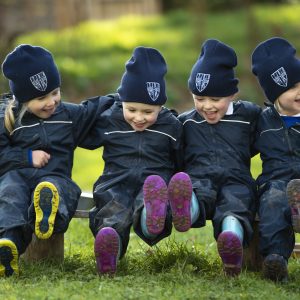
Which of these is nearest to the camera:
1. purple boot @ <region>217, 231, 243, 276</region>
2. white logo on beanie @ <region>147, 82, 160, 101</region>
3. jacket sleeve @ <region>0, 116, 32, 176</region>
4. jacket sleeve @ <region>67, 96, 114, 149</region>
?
purple boot @ <region>217, 231, 243, 276</region>

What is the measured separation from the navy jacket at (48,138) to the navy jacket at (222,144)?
76 cm

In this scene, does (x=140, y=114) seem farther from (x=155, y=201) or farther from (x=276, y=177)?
(x=276, y=177)

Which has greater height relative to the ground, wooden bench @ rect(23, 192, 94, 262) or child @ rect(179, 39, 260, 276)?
child @ rect(179, 39, 260, 276)

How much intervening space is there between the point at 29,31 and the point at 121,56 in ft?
9.59

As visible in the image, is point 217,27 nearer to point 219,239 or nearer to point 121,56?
point 121,56

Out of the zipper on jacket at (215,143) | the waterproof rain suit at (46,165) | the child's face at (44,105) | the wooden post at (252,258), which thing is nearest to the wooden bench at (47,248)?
the waterproof rain suit at (46,165)

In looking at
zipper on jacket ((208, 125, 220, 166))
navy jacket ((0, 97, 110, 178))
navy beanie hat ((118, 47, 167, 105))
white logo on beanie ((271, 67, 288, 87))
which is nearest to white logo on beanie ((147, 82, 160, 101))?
navy beanie hat ((118, 47, 167, 105))

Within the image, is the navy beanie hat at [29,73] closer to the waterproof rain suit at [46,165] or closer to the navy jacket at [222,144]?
the waterproof rain suit at [46,165]

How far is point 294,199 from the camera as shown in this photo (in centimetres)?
537

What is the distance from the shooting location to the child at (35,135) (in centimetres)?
579

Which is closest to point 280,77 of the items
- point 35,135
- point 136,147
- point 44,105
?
point 136,147

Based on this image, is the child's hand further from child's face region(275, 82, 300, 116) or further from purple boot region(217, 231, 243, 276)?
child's face region(275, 82, 300, 116)

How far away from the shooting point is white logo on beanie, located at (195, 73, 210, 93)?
19.4 feet

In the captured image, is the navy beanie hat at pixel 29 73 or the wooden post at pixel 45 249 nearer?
the navy beanie hat at pixel 29 73
